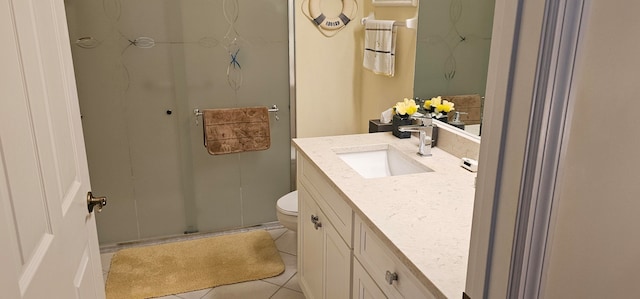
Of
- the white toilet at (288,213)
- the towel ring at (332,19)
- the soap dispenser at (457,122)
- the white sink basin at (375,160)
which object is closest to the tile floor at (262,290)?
the white toilet at (288,213)

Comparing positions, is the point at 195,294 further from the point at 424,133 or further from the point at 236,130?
the point at 424,133

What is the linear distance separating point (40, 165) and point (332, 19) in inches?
91.6

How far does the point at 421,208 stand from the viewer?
5.18 ft

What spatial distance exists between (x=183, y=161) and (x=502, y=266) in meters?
2.65

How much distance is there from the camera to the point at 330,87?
3.24m

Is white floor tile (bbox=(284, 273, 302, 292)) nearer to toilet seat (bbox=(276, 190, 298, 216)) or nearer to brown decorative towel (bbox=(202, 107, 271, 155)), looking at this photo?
toilet seat (bbox=(276, 190, 298, 216))

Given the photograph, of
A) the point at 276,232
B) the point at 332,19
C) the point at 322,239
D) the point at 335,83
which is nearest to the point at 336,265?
the point at 322,239

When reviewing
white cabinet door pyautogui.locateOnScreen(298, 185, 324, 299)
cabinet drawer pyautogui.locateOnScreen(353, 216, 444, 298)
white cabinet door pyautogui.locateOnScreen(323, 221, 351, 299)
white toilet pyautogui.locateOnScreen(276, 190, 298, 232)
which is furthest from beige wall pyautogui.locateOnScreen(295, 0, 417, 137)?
cabinet drawer pyautogui.locateOnScreen(353, 216, 444, 298)

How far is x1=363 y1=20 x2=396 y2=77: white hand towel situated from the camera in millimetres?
2607

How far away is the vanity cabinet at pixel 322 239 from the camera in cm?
178

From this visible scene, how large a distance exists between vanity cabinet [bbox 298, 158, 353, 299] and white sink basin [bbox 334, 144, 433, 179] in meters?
0.22

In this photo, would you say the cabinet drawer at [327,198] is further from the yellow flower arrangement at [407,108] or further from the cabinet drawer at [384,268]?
the yellow flower arrangement at [407,108]

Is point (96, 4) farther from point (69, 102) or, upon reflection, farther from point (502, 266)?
point (502, 266)

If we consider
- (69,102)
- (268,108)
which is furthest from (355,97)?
(69,102)
